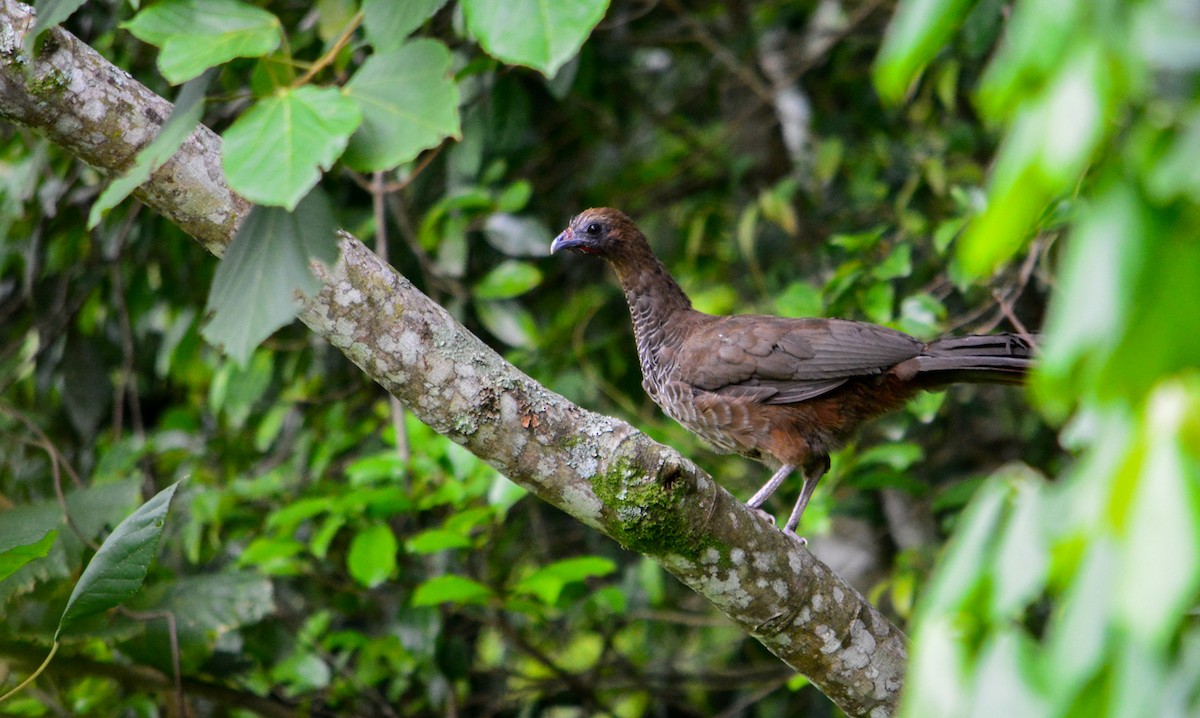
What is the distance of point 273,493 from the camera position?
388 centimetres

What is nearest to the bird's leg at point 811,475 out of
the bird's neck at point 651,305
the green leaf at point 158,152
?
the bird's neck at point 651,305

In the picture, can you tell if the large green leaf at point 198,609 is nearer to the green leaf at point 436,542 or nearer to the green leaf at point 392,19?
the green leaf at point 436,542

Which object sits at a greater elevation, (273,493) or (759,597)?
(759,597)

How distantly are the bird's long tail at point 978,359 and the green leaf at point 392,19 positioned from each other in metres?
2.08

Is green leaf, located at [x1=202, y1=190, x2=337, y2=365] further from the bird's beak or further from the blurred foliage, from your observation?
the bird's beak

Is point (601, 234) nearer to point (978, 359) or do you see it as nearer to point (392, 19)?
point (978, 359)

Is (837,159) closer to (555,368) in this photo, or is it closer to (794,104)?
(794,104)

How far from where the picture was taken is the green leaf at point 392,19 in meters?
1.58

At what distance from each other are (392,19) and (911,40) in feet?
3.28

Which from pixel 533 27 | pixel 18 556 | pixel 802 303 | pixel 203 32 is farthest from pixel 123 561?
pixel 802 303

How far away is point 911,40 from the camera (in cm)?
→ 82

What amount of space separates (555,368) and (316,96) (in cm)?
300

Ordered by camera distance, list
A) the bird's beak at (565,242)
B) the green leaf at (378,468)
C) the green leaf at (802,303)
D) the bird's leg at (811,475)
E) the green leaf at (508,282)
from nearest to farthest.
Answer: the green leaf at (378,468)
the bird's leg at (811,475)
the green leaf at (802,303)
the bird's beak at (565,242)
the green leaf at (508,282)

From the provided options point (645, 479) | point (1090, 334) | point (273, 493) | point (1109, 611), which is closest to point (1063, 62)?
point (1090, 334)
